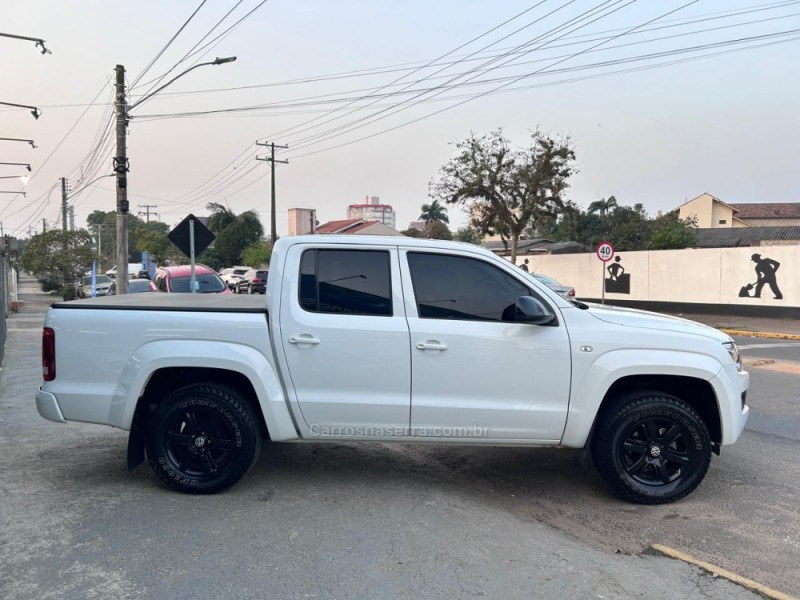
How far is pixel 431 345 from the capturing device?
178 inches

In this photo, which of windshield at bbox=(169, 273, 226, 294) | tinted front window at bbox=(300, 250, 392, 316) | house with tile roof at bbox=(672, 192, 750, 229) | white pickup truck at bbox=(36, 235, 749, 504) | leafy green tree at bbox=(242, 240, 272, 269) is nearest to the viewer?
white pickup truck at bbox=(36, 235, 749, 504)

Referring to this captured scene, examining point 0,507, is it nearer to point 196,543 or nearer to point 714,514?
point 196,543

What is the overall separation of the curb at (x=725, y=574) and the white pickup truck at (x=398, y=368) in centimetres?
78

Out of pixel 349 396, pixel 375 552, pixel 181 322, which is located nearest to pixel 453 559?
pixel 375 552

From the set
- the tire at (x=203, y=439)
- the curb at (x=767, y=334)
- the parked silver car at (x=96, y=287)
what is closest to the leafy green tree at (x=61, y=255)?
the parked silver car at (x=96, y=287)

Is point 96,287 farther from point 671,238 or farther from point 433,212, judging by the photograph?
point 433,212

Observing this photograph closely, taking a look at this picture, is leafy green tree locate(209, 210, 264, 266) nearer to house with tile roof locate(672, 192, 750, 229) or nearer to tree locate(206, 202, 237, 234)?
tree locate(206, 202, 237, 234)

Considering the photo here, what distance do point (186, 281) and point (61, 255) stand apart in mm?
23859

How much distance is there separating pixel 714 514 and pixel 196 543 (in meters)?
3.56

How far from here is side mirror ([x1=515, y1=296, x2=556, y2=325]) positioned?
4.43m

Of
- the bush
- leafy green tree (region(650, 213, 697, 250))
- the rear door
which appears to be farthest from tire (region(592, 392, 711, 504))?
the bush

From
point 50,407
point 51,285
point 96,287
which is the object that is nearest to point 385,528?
point 50,407

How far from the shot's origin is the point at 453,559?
3725 millimetres

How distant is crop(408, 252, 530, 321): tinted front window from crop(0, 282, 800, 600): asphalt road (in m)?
1.39
